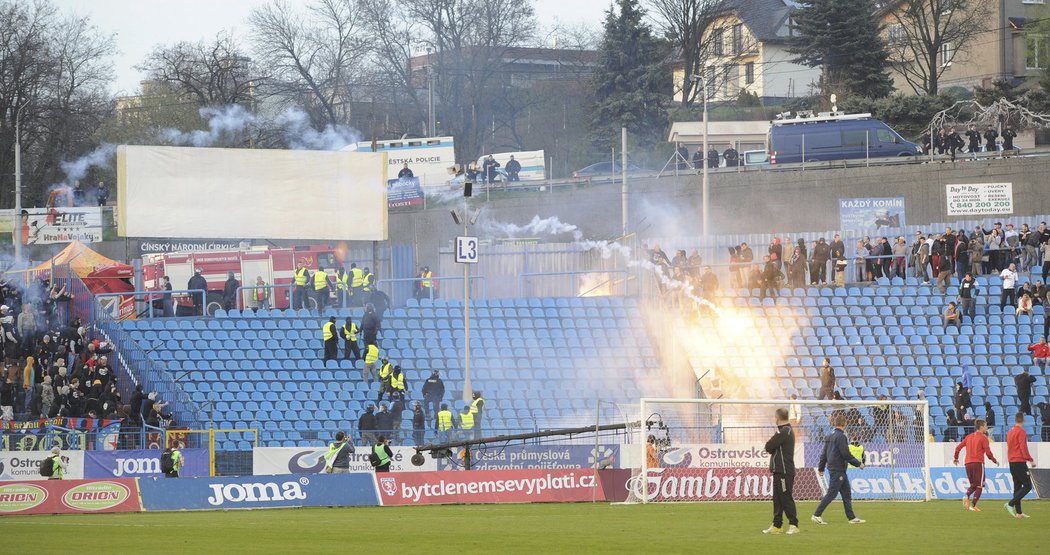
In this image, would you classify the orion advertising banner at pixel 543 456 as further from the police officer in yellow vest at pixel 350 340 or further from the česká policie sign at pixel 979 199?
the česká policie sign at pixel 979 199

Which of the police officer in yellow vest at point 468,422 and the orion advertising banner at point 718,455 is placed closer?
the orion advertising banner at point 718,455

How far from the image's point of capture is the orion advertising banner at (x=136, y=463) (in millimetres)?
26812

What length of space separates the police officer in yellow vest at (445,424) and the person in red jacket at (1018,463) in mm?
12273

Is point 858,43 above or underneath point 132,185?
above

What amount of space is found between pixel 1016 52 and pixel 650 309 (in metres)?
42.6

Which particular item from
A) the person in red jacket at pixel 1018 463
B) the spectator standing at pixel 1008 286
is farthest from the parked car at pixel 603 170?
the person in red jacket at pixel 1018 463

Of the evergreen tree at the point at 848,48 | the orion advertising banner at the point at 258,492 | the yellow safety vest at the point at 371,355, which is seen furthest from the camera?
the evergreen tree at the point at 848,48

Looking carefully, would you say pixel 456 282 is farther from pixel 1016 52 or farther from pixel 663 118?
pixel 1016 52

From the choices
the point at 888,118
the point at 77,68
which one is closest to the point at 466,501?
the point at 888,118

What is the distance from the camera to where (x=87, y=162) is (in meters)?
66.1

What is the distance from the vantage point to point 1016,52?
70000 millimetres

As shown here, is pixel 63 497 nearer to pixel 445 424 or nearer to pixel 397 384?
pixel 445 424

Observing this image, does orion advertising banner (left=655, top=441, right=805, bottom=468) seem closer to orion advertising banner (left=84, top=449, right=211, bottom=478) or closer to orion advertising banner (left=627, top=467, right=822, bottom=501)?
orion advertising banner (left=627, top=467, right=822, bottom=501)

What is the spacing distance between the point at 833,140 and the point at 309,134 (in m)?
28.5
